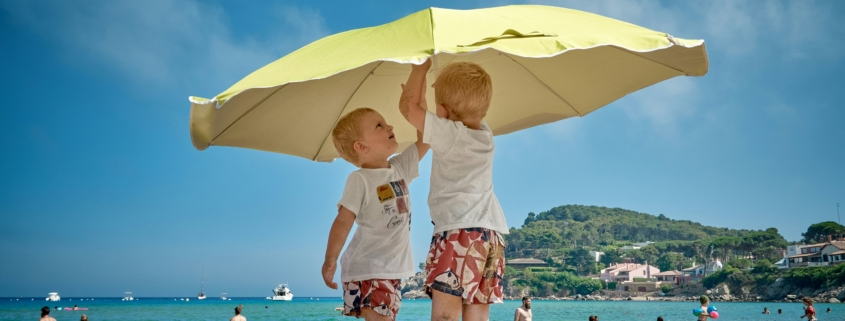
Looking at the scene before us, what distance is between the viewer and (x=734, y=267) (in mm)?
105625

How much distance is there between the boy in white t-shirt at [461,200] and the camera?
254cm

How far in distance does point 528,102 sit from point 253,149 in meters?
1.74

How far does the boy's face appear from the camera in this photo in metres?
3.13

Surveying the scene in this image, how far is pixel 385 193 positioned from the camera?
311 cm

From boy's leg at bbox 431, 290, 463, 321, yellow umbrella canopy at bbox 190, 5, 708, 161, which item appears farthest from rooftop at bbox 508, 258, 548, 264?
boy's leg at bbox 431, 290, 463, 321

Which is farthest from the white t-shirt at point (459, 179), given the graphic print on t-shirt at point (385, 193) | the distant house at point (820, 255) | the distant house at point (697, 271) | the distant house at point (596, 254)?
the distant house at point (596, 254)

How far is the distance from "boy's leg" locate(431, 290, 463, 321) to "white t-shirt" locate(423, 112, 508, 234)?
266 mm

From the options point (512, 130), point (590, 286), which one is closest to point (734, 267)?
point (590, 286)

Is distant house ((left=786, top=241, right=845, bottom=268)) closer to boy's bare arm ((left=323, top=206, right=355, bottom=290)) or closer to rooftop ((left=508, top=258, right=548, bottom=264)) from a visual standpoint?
rooftop ((left=508, top=258, right=548, bottom=264))

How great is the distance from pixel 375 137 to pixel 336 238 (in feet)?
1.75

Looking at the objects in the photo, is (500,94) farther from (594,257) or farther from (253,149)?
(594,257)

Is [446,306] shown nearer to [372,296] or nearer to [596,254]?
[372,296]

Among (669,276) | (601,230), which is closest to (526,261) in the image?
(669,276)

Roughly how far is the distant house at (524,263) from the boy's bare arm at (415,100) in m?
134
